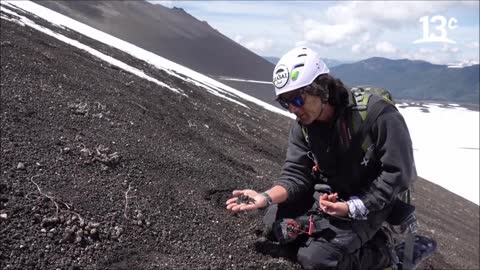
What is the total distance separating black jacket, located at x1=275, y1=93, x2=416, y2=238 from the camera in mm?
3887

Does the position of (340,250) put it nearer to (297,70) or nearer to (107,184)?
Result: (297,70)

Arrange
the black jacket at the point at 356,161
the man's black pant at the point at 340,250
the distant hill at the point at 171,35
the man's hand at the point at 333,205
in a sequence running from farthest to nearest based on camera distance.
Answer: the distant hill at the point at 171,35 < the man's black pant at the point at 340,250 < the man's hand at the point at 333,205 < the black jacket at the point at 356,161

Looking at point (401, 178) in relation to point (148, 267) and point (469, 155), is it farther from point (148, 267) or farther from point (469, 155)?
point (469, 155)

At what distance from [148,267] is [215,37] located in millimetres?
90202

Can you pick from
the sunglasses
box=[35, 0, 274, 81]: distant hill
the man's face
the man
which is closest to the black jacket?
the man

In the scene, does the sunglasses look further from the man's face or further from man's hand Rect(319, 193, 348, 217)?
man's hand Rect(319, 193, 348, 217)

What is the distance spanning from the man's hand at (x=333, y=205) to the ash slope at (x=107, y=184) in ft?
2.38

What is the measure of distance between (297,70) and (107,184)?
2.21m

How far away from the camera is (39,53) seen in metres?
9.45

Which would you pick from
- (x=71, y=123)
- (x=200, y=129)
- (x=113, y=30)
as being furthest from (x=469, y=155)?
(x=71, y=123)

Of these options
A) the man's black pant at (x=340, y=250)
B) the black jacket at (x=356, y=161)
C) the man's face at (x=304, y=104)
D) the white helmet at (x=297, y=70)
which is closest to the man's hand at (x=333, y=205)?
the black jacket at (x=356, y=161)

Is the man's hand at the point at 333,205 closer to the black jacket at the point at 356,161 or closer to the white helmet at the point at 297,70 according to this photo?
the black jacket at the point at 356,161

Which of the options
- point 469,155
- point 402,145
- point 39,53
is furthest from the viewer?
point 469,155

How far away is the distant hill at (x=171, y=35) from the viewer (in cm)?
6456
